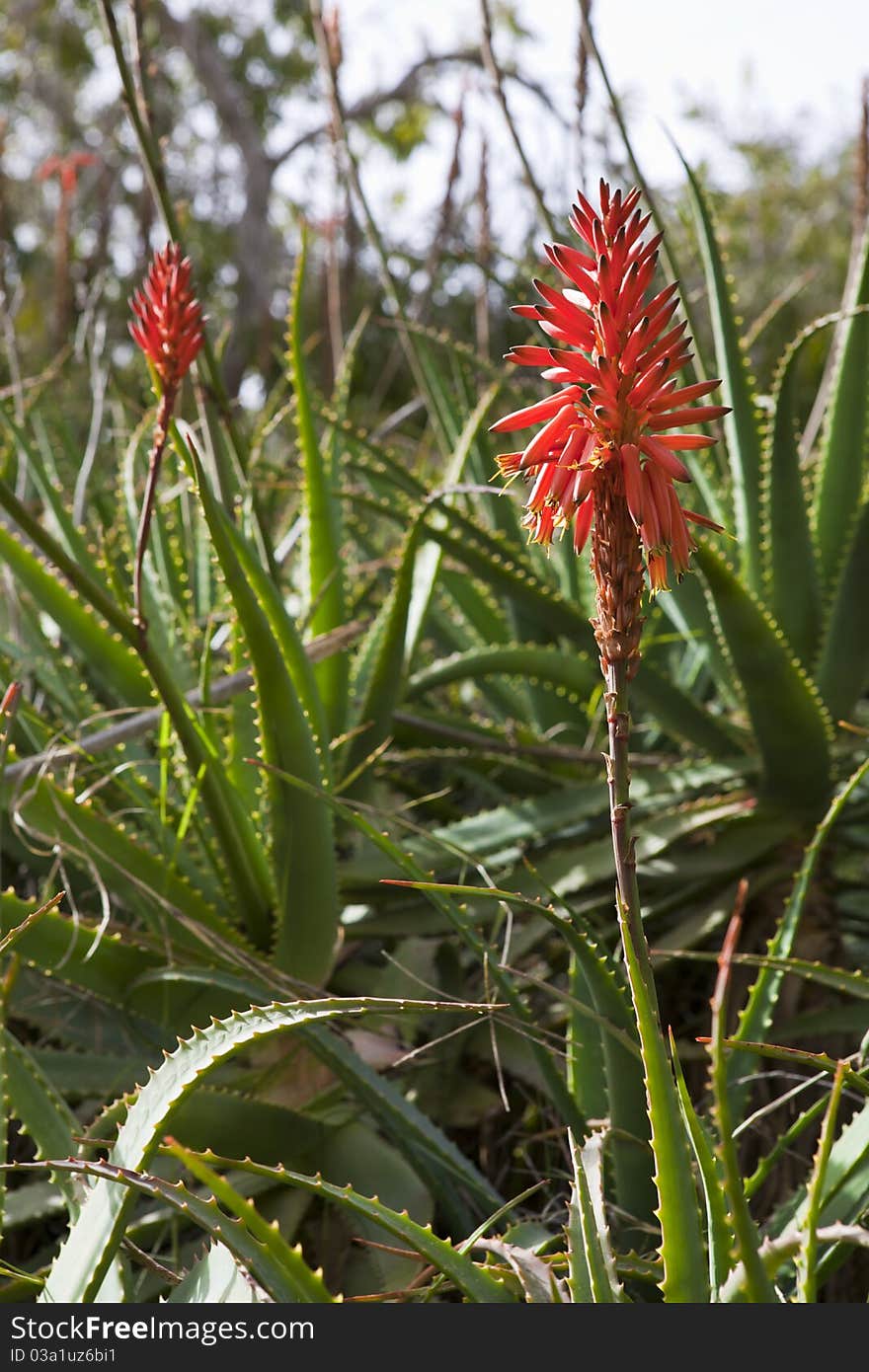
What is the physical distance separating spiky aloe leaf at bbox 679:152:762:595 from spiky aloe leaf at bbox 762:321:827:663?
14mm

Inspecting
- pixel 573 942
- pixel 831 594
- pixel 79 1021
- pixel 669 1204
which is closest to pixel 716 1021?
pixel 669 1204

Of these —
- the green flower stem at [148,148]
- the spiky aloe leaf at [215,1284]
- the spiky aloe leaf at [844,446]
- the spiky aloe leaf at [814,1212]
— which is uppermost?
the green flower stem at [148,148]

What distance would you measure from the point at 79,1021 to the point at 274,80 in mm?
10650

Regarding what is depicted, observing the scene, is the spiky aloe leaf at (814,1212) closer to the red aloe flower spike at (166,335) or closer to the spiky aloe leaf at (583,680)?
the red aloe flower spike at (166,335)

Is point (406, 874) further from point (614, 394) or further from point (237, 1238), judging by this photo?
point (614, 394)

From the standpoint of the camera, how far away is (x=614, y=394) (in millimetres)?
513

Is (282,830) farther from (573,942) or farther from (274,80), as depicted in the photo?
(274,80)

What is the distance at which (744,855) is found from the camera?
1202 mm

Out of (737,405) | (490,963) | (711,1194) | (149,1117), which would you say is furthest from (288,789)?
(737,405)

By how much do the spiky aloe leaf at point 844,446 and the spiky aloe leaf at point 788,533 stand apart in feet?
0.23

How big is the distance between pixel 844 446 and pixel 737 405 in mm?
137

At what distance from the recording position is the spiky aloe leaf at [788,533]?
118 centimetres

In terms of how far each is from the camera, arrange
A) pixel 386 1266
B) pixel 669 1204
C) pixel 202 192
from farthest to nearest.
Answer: pixel 202 192 < pixel 386 1266 < pixel 669 1204

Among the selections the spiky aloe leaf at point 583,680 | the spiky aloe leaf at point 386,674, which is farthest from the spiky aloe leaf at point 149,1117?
the spiky aloe leaf at point 583,680
